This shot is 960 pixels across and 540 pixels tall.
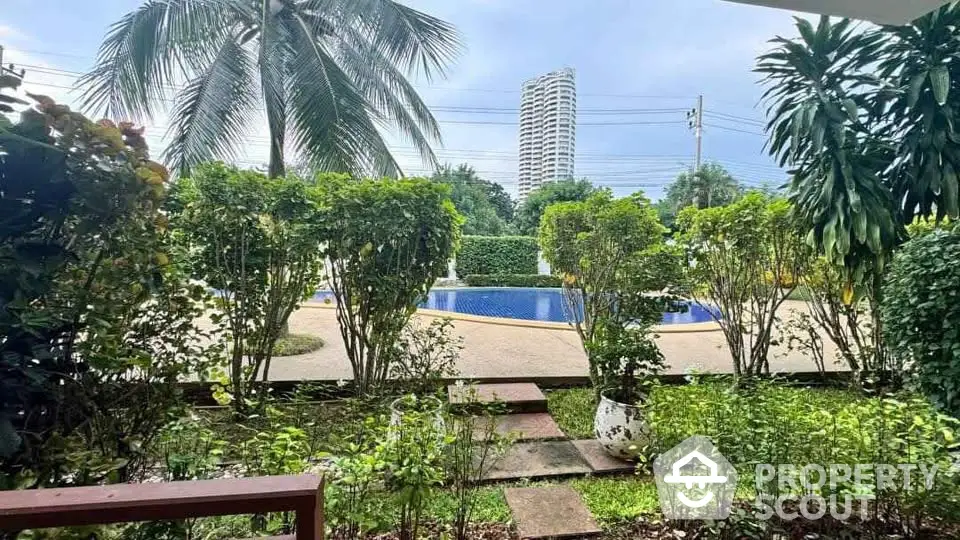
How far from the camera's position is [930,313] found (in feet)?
9.84

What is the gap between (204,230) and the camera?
136 inches

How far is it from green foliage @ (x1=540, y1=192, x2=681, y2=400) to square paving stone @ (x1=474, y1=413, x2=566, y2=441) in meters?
0.50

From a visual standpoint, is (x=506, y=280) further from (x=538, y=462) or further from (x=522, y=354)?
(x=538, y=462)

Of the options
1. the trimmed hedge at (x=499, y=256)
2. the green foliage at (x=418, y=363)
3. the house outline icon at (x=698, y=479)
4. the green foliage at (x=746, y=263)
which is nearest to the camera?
the house outline icon at (x=698, y=479)

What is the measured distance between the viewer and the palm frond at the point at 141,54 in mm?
5137

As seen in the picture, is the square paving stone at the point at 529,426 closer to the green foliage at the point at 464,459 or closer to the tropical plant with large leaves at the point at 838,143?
the green foliage at the point at 464,459

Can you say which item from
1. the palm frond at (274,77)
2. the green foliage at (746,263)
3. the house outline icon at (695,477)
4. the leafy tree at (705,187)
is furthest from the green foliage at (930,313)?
the leafy tree at (705,187)

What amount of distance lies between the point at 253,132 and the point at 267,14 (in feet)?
4.61

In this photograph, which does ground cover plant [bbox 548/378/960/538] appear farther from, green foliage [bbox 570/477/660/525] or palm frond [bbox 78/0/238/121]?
palm frond [bbox 78/0/238/121]

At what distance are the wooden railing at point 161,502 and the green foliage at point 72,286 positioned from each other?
547 mm

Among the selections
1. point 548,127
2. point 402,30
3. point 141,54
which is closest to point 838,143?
point 402,30

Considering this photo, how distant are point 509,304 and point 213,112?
861 cm

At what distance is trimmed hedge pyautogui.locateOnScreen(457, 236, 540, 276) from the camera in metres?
15.0

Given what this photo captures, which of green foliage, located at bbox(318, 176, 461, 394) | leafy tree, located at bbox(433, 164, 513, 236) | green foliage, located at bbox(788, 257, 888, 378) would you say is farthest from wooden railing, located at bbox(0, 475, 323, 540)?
leafy tree, located at bbox(433, 164, 513, 236)
